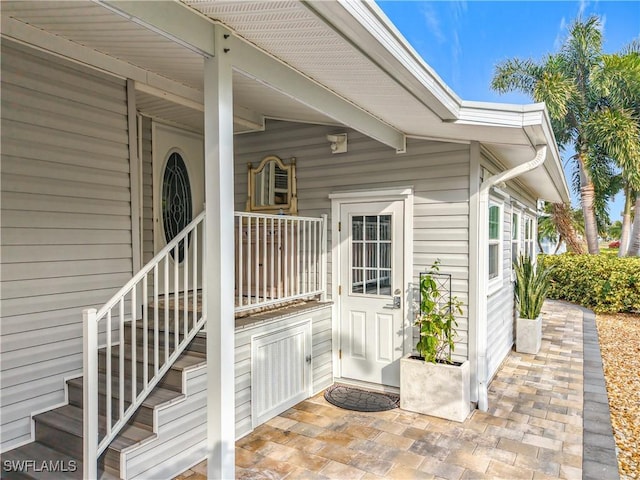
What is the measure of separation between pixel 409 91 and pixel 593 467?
2.97 m

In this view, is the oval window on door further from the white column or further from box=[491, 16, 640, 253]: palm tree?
box=[491, 16, 640, 253]: palm tree

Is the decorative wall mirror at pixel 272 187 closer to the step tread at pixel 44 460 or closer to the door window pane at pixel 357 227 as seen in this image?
the door window pane at pixel 357 227

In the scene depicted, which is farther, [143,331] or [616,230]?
[616,230]

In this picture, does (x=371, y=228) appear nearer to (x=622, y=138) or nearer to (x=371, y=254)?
(x=371, y=254)

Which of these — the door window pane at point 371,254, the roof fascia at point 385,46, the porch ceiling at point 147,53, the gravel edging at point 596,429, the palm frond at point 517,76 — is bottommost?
the gravel edging at point 596,429

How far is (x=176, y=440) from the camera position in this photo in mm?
2828

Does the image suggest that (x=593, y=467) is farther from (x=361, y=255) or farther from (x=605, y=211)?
(x=605, y=211)

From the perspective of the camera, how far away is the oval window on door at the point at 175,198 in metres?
4.43

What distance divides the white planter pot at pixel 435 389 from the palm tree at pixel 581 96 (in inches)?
446

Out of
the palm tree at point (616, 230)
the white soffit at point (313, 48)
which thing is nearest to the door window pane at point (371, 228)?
the white soffit at point (313, 48)

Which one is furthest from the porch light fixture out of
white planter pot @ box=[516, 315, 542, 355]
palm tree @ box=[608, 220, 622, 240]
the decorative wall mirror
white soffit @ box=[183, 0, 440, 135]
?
palm tree @ box=[608, 220, 622, 240]

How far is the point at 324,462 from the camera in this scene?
3.04m

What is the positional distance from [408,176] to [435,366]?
1900 millimetres

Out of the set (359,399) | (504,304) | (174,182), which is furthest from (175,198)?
(504,304)
